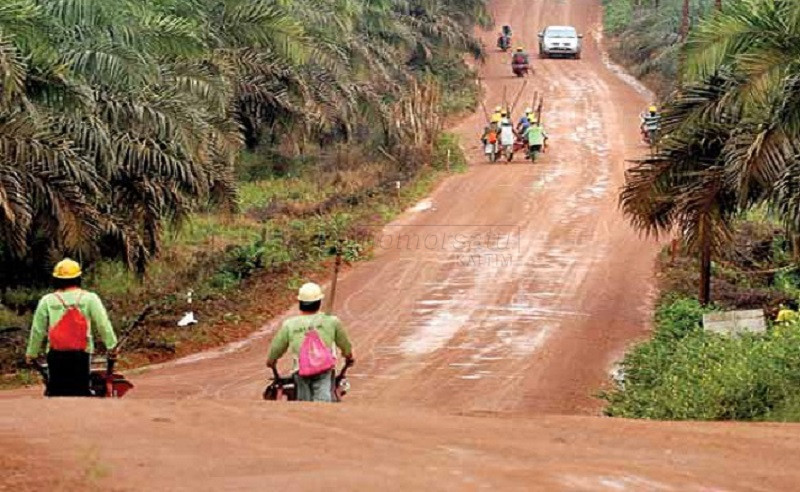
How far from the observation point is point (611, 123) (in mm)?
44438

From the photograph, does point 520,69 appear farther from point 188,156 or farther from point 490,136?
point 188,156

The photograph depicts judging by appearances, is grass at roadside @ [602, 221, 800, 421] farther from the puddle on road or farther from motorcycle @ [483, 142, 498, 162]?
motorcycle @ [483, 142, 498, 162]

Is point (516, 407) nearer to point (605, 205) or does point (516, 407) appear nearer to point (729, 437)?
point (729, 437)

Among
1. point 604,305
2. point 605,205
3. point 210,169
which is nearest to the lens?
point 210,169

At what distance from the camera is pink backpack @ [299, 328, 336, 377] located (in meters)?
9.95

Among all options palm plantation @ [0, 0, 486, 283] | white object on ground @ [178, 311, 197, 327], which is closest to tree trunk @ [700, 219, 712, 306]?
palm plantation @ [0, 0, 486, 283]

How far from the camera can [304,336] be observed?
32.7 ft

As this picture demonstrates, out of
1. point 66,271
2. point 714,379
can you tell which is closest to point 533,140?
point 714,379

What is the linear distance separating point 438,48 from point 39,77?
32.0m

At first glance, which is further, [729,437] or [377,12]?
[377,12]

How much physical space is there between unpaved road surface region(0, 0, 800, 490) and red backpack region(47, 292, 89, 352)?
2.24 feet

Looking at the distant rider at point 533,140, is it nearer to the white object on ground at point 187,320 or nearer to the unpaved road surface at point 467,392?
the unpaved road surface at point 467,392

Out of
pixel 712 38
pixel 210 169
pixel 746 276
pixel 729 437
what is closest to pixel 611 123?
pixel 746 276

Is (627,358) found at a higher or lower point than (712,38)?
lower
